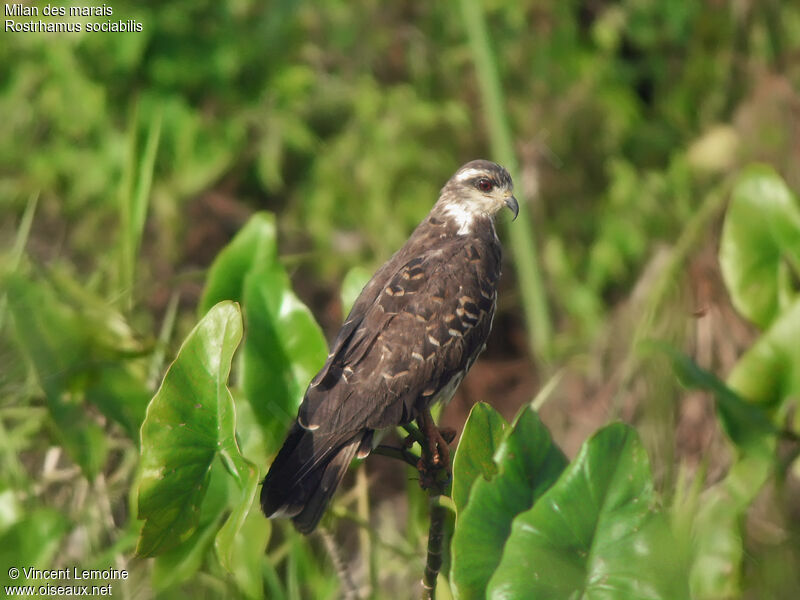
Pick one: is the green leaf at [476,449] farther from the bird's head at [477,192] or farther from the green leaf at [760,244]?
the bird's head at [477,192]

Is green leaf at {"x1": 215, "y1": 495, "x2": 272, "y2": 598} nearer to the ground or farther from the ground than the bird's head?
nearer to the ground

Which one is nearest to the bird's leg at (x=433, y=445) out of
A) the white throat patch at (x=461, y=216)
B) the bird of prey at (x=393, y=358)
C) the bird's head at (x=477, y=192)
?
the bird of prey at (x=393, y=358)

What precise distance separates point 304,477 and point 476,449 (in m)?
0.38

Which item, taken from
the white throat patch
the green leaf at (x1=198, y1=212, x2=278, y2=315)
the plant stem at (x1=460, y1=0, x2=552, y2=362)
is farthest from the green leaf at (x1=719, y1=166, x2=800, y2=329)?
the plant stem at (x1=460, y1=0, x2=552, y2=362)

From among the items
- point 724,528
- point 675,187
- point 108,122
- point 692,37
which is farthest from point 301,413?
point 692,37

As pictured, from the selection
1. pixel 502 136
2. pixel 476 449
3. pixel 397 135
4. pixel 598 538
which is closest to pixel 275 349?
pixel 476 449

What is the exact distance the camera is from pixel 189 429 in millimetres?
2047

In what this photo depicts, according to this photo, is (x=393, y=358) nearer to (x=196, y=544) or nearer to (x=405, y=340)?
(x=405, y=340)

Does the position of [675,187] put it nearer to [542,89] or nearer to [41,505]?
[542,89]

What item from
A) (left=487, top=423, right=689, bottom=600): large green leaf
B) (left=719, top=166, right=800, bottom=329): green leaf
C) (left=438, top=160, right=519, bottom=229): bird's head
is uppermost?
(left=438, top=160, right=519, bottom=229): bird's head

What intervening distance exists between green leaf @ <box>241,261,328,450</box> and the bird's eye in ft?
3.09

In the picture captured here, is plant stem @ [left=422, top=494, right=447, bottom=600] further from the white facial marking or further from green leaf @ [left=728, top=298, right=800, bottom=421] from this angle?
the white facial marking

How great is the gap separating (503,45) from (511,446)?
4.25m

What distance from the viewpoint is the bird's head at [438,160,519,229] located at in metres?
3.18
